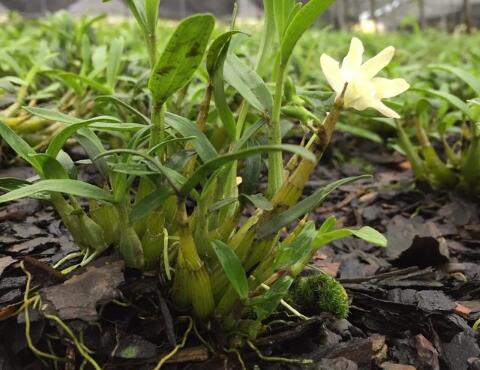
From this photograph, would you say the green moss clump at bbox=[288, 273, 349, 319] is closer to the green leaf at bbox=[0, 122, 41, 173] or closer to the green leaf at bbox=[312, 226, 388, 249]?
the green leaf at bbox=[312, 226, 388, 249]

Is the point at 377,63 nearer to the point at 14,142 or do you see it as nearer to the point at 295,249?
the point at 295,249

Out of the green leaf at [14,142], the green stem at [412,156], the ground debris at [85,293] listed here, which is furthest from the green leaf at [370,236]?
the green stem at [412,156]

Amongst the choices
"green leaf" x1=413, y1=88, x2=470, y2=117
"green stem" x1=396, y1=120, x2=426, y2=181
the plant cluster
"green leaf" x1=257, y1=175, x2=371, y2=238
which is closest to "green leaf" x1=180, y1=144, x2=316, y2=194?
the plant cluster

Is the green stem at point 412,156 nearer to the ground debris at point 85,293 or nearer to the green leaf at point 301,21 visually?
the green leaf at point 301,21

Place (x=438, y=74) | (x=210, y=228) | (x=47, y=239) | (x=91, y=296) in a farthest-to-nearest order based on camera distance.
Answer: (x=438, y=74) → (x=47, y=239) → (x=210, y=228) → (x=91, y=296)

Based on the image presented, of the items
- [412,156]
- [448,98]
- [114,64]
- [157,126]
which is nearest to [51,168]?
[157,126]

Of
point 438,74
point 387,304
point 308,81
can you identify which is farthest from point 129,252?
point 438,74

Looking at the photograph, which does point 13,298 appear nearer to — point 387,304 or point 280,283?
point 280,283
